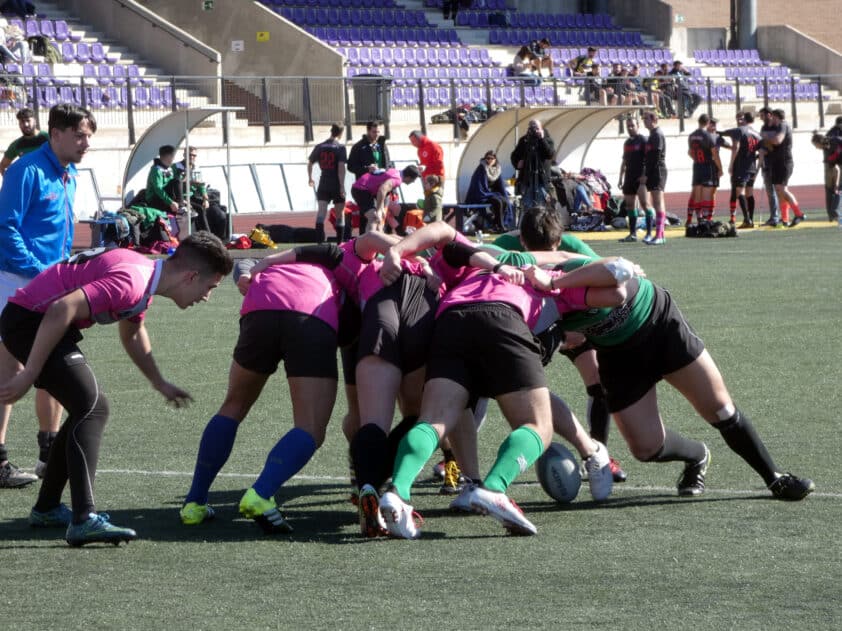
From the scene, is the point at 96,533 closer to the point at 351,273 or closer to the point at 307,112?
the point at 351,273

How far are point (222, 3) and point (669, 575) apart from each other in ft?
105

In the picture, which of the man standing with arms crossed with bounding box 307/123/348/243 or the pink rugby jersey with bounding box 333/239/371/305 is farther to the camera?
the man standing with arms crossed with bounding box 307/123/348/243

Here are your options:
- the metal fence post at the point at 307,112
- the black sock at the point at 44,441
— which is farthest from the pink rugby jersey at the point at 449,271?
the metal fence post at the point at 307,112

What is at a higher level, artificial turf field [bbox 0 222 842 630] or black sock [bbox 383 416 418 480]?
black sock [bbox 383 416 418 480]

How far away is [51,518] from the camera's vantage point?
639cm

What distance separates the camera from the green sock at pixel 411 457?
5.98m

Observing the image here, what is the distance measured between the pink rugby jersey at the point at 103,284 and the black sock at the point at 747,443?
2.66 meters

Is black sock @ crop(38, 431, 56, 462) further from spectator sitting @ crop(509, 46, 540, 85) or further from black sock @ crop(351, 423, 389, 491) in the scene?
spectator sitting @ crop(509, 46, 540, 85)

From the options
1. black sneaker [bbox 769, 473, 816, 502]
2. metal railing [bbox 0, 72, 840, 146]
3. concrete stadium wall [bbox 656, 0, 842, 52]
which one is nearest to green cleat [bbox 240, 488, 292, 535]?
black sneaker [bbox 769, 473, 816, 502]

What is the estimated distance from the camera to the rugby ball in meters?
6.73

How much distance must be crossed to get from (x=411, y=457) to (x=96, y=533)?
1.30 m

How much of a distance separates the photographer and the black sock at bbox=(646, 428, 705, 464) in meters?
16.2

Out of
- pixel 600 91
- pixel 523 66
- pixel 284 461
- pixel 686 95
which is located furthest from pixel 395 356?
pixel 686 95

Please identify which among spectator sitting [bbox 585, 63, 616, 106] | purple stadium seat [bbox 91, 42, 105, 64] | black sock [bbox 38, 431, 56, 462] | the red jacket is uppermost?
purple stadium seat [bbox 91, 42, 105, 64]
